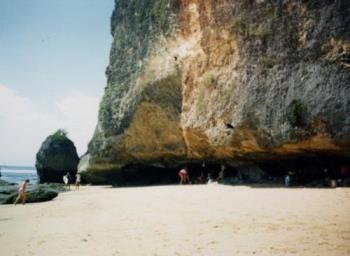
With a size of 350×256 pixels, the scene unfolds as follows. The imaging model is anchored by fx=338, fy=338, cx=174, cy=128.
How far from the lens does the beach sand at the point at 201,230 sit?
18.6 ft

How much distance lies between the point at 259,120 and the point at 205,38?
656 cm

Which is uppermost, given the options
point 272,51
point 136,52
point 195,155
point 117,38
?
point 117,38

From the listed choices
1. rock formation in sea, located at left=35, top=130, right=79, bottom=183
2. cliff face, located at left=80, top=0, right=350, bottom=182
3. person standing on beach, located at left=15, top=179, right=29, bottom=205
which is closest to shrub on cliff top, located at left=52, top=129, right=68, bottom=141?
rock formation in sea, located at left=35, top=130, right=79, bottom=183

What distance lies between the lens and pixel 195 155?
21.5 m

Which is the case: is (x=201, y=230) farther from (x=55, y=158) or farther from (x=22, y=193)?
(x=55, y=158)

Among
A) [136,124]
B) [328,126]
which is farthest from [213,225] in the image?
[136,124]

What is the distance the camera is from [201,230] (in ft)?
23.2

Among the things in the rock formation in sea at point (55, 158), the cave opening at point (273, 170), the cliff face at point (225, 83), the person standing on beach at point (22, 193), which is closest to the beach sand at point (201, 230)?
the cliff face at point (225, 83)

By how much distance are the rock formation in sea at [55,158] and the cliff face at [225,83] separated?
15990 mm

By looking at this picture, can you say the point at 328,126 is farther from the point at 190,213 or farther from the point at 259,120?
the point at 190,213

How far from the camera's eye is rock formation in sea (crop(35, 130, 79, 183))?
42.1 m

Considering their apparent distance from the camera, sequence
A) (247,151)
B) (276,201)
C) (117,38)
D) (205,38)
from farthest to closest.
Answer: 1. (117,38)
2. (205,38)
3. (247,151)
4. (276,201)

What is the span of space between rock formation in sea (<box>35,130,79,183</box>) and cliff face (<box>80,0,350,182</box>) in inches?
630

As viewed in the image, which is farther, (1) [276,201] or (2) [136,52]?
(2) [136,52]
